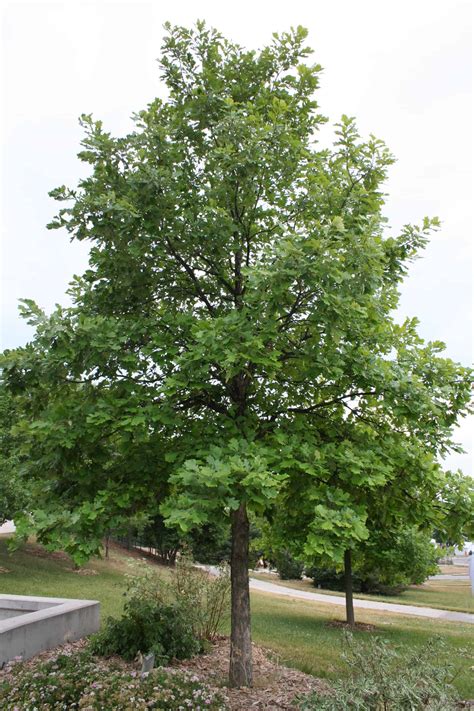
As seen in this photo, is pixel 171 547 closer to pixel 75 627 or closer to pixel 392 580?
pixel 392 580

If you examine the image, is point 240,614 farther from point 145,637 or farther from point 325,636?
point 325,636

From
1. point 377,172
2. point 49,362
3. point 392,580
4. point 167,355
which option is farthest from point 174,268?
point 392,580

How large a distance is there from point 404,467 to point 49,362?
4.28 meters

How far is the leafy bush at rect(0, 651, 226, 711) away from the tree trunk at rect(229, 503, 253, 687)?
1.86ft

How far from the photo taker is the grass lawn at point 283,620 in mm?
9578

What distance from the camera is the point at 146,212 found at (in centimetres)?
683

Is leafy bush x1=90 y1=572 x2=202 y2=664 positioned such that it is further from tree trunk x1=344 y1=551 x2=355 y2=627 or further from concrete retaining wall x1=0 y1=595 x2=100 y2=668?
tree trunk x1=344 y1=551 x2=355 y2=627

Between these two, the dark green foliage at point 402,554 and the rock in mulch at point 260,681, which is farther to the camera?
the dark green foliage at point 402,554

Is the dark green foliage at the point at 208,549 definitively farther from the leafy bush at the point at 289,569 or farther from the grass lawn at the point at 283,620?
the leafy bush at the point at 289,569

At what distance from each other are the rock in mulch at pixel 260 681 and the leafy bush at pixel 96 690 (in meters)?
0.42

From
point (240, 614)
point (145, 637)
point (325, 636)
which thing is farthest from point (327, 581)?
point (240, 614)

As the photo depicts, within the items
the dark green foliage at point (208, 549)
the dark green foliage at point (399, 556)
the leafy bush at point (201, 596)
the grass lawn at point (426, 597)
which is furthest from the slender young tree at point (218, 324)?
the grass lawn at point (426, 597)

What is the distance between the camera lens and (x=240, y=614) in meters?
7.16

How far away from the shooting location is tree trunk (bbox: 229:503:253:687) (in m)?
7.07
